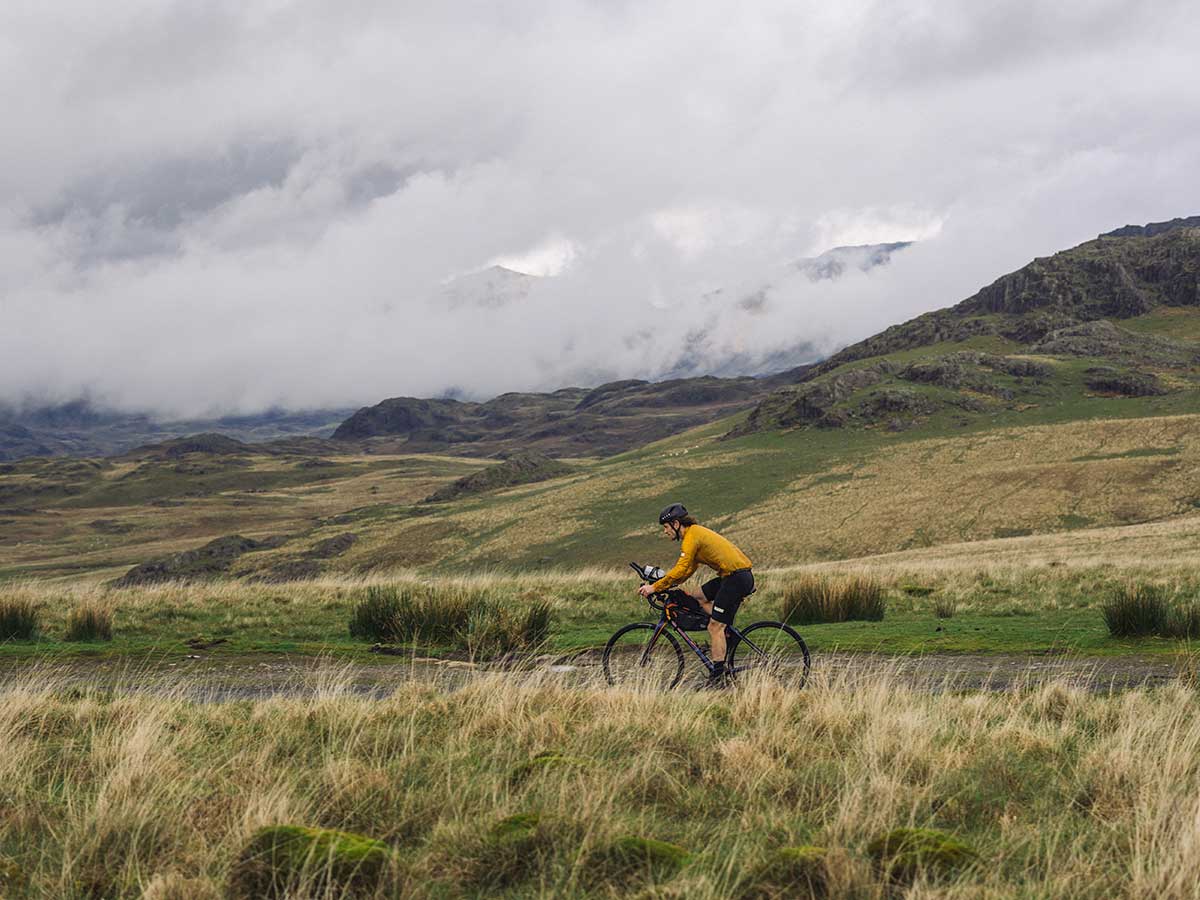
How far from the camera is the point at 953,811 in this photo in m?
5.19

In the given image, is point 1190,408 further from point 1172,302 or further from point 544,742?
point 544,742

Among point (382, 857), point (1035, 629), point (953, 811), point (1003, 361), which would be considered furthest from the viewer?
point (1003, 361)

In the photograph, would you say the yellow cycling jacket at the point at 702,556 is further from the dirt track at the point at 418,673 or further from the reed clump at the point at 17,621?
the reed clump at the point at 17,621

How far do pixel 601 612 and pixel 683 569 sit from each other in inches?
401

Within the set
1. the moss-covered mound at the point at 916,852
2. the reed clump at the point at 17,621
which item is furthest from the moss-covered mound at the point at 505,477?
the moss-covered mound at the point at 916,852

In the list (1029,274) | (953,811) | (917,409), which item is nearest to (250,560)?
(917,409)

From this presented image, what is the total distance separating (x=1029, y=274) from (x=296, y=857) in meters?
196

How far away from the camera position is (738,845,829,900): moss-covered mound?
413cm

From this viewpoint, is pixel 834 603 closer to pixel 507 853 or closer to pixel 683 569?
pixel 683 569

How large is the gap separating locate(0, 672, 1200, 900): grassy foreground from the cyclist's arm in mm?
1840

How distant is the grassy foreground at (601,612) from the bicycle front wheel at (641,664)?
141 centimetres

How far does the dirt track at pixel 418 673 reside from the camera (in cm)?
973

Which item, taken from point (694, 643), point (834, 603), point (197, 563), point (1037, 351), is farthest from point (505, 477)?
Result: point (694, 643)

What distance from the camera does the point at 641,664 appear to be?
9.60 meters
